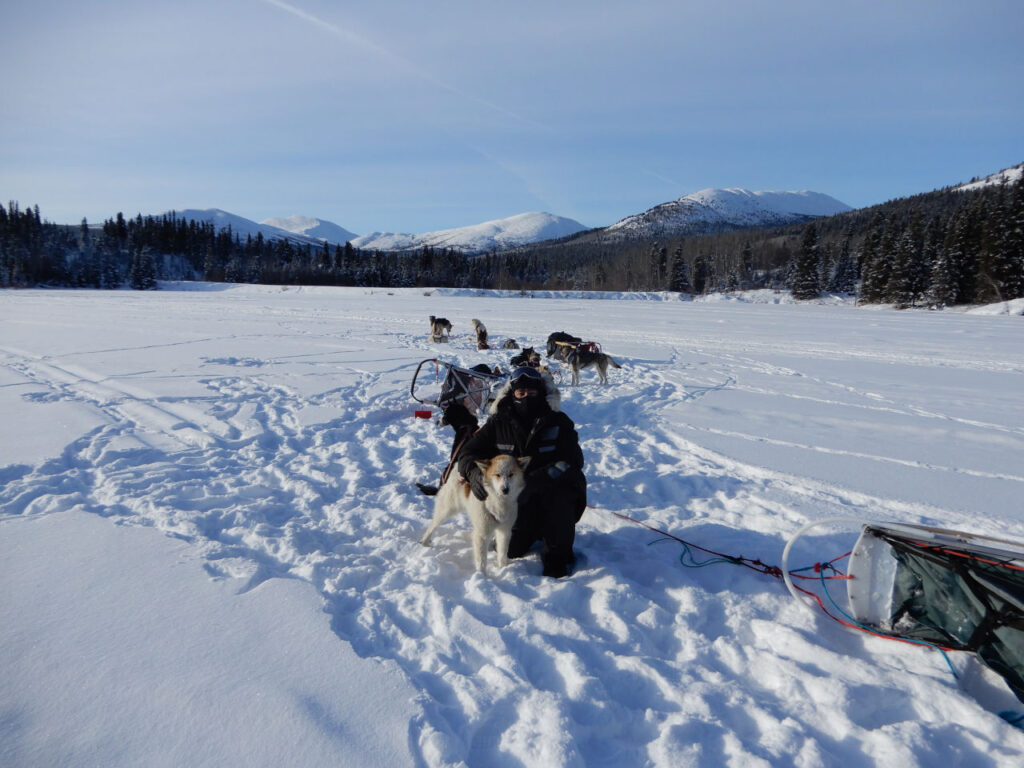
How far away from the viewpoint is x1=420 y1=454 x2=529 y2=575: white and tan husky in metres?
3.09

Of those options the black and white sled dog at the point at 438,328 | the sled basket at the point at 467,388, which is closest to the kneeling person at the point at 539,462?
the sled basket at the point at 467,388

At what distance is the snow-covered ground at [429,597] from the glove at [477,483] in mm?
552

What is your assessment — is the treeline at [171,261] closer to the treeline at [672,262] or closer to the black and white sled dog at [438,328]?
the treeline at [672,262]

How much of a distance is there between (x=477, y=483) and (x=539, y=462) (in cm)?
47

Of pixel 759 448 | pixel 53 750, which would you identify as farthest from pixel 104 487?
pixel 759 448

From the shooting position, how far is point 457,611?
2.79 m

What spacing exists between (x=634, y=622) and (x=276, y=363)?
965cm

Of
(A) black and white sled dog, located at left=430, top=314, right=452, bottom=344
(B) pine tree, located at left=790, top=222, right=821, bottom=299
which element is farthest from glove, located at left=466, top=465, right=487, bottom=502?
(B) pine tree, located at left=790, top=222, right=821, bottom=299

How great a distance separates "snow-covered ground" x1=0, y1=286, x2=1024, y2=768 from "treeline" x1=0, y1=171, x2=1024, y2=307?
119ft

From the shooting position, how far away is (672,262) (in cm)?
6694

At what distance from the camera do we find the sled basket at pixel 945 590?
2133 mm

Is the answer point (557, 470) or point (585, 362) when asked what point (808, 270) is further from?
point (557, 470)

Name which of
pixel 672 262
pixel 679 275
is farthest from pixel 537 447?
pixel 672 262

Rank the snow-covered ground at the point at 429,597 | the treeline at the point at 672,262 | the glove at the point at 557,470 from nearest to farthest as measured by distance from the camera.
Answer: the snow-covered ground at the point at 429,597 → the glove at the point at 557,470 → the treeline at the point at 672,262
